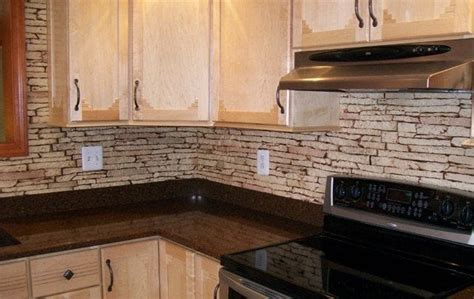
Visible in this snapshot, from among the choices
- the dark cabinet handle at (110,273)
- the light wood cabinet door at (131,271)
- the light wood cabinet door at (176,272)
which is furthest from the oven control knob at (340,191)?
the dark cabinet handle at (110,273)

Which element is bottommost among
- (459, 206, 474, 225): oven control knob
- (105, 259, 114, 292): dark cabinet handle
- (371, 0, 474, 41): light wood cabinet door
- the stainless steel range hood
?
(105, 259, 114, 292): dark cabinet handle

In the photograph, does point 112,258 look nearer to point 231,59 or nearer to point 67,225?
point 67,225

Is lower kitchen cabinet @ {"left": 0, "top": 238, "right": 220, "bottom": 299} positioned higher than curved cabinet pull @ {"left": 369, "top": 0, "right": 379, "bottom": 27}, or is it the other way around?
curved cabinet pull @ {"left": 369, "top": 0, "right": 379, "bottom": 27}

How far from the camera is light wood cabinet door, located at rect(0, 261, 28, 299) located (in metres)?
2.05

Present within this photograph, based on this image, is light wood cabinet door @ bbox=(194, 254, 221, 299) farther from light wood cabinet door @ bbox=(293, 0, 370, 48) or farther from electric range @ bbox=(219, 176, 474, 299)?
light wood cabinet door @ bbox=(293, 0, 370, 48)

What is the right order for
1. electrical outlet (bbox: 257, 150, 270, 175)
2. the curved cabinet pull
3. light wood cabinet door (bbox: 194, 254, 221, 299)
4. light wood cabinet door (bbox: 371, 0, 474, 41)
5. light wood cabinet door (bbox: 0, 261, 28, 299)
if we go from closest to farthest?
light wood cabinet door (bbox: 371, 0, 474, 41)
the curved cabinet pull
light wood cabinet door (bbox: 0, 261, 28, 299)
light wood cabinet door (bbox: 194, 254, 221, 299)
electrical outlet (bbox: 257, 150, 270, 175)

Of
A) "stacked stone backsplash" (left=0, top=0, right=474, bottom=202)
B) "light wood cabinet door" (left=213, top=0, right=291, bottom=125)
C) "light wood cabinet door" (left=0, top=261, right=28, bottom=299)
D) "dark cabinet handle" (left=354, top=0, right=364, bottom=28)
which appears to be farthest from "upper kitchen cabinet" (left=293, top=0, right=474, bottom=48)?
"light wood cabinet door" (left=0, top=261, right=28, bottom=299)

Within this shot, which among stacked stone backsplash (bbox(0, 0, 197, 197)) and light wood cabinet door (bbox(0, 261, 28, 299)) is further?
stacked stone backsplash (bbox(0, 0, 197, 197))

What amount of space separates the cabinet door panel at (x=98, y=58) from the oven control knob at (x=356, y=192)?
3.60 ft

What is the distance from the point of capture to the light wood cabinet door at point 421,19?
1.58 metres

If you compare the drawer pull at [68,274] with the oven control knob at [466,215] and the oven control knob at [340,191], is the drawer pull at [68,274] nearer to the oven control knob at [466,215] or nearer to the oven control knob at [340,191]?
the oven control knob at [340,191]

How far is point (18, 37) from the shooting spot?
8.32 ft

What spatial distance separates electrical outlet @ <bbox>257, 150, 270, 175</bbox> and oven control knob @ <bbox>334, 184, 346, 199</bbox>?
1.78 ft

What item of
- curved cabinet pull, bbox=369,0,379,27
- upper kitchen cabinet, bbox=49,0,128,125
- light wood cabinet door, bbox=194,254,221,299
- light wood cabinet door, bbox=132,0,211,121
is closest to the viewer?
curved cabinet pull, bbox=369,0,379,27
